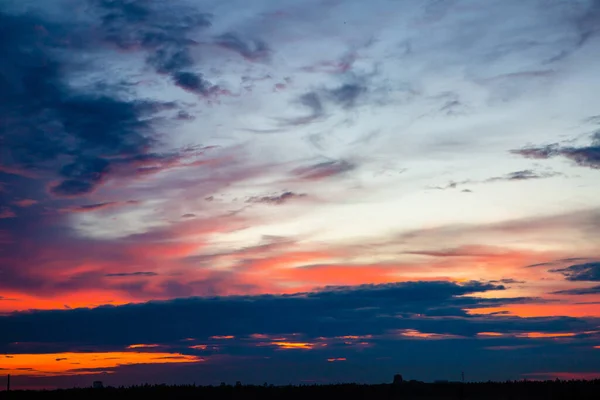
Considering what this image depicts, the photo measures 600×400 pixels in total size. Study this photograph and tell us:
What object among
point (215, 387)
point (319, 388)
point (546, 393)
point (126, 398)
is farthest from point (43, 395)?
point (546, 393)

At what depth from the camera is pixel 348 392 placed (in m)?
83.4

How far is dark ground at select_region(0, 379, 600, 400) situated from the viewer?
247 ft

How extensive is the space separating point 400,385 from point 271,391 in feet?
70.0

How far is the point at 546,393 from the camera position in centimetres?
8169

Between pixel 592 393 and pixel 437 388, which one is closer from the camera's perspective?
pixel 592 393

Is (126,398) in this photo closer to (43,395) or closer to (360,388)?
(43,395)

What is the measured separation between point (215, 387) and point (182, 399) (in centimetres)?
1192

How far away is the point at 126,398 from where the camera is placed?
7181 cm

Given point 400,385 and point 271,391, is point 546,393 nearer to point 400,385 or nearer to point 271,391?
point 400,385

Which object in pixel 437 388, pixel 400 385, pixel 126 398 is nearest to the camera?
pixel 126 398

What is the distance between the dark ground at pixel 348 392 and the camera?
75438 millimetres

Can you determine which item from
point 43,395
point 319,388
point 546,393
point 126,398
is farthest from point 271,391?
point 546,393

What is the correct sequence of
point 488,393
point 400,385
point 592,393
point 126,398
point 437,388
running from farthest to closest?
1. point 400,385
2. point 437,388
3. point 488,393
4. point 592,393
5. point 126,398

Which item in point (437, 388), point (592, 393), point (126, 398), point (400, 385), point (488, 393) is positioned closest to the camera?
point (126, 398)
